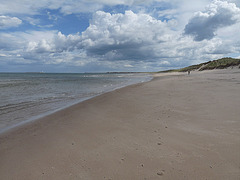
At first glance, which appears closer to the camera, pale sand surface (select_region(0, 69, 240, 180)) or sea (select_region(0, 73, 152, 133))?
pale sand surface (select_region(0, 69, 240, 180))

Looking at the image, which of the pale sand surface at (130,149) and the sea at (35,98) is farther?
the sea at (35,98)

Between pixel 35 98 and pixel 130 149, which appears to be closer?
pixel 130 149

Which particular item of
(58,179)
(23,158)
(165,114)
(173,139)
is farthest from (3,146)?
(165,114)

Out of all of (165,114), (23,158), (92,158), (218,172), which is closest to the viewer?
(218,172)

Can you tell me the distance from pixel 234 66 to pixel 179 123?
139 ft

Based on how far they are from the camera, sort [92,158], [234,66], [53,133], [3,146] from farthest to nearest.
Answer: [234,66] < [53,133] < [3,146] < [92,158]

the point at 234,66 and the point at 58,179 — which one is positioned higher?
the point at 234,66

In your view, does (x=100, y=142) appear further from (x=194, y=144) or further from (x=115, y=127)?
(x=194, y=144)

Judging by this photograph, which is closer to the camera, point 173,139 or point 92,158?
point 92,158

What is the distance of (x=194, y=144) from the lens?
10.7ft

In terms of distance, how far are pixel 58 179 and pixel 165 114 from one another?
163 inches

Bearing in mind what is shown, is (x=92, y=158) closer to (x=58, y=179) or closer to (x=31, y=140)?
(x=58, y=179)

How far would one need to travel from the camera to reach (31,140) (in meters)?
4.09

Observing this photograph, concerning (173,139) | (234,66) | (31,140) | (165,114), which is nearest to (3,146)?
(31,140)
